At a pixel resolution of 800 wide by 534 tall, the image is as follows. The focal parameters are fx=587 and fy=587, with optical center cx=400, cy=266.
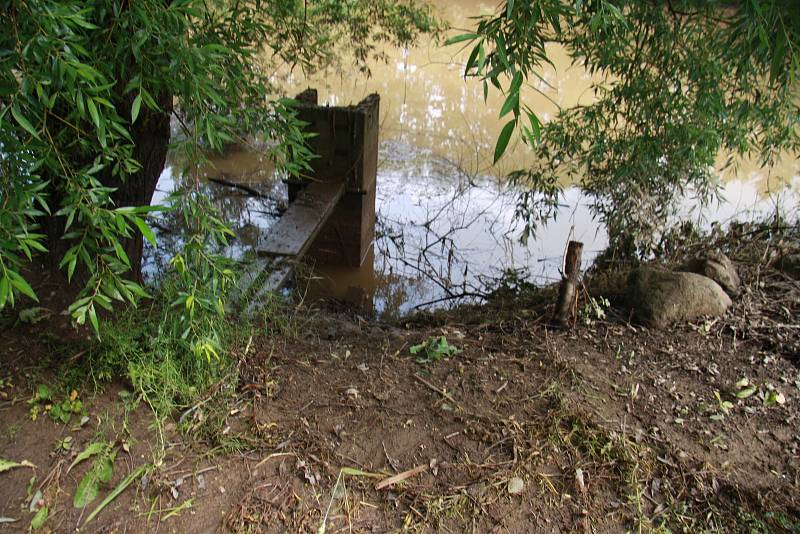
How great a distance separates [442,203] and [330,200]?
8.61ft

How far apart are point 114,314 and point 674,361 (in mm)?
2843

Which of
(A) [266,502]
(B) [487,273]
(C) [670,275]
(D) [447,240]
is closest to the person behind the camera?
(A) [266,502]

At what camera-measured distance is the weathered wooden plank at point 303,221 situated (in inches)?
165

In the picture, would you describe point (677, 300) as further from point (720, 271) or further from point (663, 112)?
point (663, 112)

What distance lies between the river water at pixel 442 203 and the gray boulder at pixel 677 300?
1.66 metres

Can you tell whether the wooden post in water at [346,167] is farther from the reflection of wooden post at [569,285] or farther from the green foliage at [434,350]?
the reflection of wooden post at [569,285]

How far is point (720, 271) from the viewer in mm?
3773

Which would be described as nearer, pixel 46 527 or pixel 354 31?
pixel 46 527

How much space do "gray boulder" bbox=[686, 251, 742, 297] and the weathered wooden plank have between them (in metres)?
2.74

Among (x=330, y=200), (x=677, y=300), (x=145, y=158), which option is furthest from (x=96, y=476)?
(x=330, y=200)

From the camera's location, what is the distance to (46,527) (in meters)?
1.97

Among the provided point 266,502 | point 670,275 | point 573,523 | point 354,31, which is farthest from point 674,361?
point 354,31

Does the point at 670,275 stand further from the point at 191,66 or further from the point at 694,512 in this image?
the point at 191,66

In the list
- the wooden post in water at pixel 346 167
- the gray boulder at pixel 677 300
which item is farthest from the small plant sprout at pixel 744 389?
the wooden post in water at pixel 346 167
